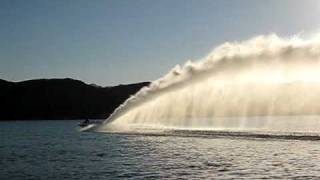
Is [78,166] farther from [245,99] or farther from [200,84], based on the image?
[245,99]

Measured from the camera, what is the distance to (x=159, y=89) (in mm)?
99188

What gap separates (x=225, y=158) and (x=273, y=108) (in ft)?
222

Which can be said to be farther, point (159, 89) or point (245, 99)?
point (245, 99)

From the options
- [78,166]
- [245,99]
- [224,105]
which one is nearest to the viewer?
[78,166]

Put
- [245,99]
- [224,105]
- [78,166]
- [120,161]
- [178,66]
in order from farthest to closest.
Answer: [245,99], [224,105], [178,66], [120,161], [78,166]

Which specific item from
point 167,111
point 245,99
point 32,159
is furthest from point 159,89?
point 32,159

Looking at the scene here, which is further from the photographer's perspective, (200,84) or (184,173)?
(200,84)

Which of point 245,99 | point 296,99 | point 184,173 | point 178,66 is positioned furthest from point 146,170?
point 296,99

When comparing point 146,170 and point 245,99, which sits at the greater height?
point 245,99

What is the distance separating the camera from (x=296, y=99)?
12100cm

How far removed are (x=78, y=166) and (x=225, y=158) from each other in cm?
1337

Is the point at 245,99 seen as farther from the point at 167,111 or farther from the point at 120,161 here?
the point at 120,161

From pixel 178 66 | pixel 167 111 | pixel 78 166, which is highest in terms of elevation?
pixel 178 66

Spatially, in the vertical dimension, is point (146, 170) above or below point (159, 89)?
below
